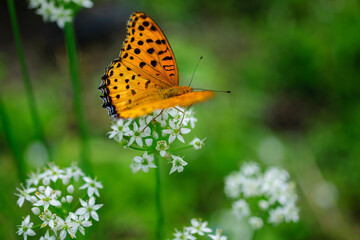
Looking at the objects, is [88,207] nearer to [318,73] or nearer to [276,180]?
[276,180]

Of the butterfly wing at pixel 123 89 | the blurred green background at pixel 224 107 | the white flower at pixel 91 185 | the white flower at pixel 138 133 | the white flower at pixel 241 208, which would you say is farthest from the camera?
the blurred green background at pixel 224 107

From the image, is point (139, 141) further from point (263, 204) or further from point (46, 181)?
point (263, 204)

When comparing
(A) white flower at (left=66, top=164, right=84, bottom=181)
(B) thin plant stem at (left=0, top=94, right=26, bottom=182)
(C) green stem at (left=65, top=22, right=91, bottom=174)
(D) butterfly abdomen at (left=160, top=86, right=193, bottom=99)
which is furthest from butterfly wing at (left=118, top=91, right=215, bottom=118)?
(B) thin plant stem at (left=0, top=94, right=26, bottom=182)

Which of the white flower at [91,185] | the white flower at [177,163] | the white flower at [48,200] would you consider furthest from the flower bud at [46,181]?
the white flower at [177,163]

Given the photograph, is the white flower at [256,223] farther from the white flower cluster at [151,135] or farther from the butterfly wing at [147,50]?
the butterfly wing at [147,50]

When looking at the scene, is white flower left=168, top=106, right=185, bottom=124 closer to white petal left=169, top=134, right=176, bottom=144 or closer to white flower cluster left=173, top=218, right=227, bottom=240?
white petal left=169, top=134, right=176, bottom=144

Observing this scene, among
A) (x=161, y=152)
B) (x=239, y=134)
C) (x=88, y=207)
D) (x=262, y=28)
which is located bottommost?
(x=88, y=207)

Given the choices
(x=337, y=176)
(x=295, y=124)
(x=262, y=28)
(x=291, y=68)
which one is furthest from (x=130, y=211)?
(x=262, y=28)

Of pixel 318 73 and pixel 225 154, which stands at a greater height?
pixel 318 73
